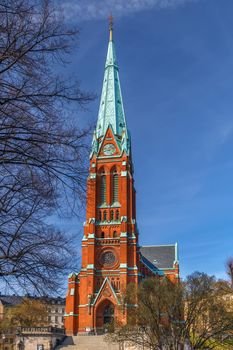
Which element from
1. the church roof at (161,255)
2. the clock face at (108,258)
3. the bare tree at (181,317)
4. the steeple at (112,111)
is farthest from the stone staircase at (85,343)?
the steeple at (112,111)

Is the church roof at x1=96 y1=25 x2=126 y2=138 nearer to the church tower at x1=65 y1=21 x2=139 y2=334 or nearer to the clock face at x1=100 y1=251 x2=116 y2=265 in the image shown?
the church tower at x1=65 y1=21 x2=139 y2=334

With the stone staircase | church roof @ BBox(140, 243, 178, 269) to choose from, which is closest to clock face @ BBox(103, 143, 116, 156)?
church roof @ BBox(140, 243, 178, 269)

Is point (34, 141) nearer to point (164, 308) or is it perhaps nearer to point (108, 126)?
point (164, 308)

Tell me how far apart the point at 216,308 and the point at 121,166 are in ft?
112

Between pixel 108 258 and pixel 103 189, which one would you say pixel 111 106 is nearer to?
pixel 103 189

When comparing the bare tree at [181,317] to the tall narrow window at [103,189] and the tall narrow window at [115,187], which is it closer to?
the tall narrow window at [115,187]

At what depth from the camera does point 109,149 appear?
6319 cm

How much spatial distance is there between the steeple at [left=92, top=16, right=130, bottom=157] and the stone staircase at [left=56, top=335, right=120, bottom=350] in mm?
26056

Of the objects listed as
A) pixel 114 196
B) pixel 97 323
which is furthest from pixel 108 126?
pixel 97 323

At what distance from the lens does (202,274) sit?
107 feet

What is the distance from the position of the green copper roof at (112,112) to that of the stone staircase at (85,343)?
25.8 m

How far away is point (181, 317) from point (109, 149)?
35.3 m

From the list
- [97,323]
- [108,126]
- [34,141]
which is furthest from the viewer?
[108,126]

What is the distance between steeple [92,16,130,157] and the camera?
63969 mm
